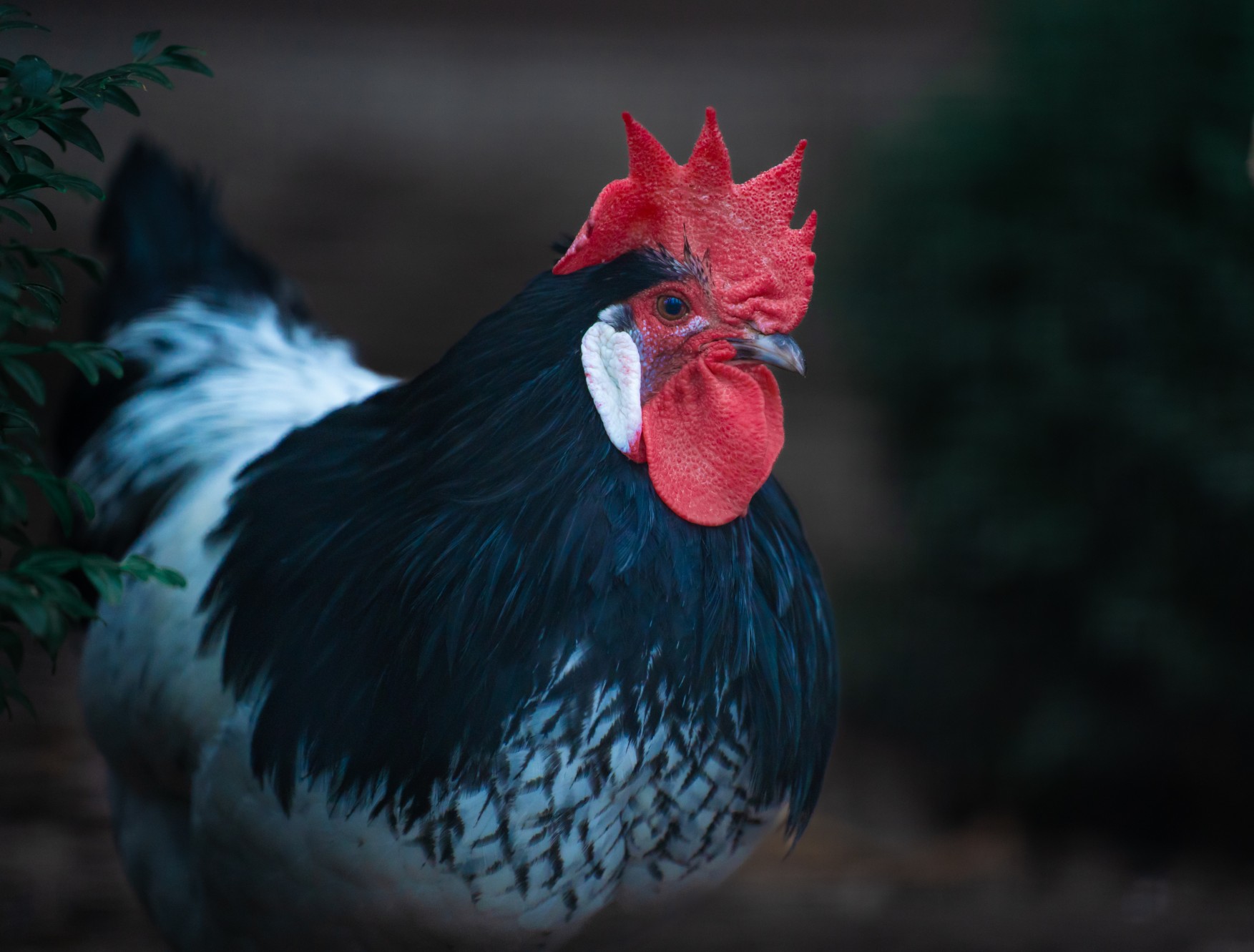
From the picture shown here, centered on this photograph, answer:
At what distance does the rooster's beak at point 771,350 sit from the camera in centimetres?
175

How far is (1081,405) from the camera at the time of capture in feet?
11.2

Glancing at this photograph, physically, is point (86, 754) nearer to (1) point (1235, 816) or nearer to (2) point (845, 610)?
(2) point (845, 610)

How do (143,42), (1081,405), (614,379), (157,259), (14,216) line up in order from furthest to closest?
(1081,405) → (157,259) → (614,379) → (143,42) → (14,216)

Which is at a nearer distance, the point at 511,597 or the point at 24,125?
the point at 24,125

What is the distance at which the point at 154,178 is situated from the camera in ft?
10.3

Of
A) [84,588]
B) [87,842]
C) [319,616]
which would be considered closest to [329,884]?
[319,616]

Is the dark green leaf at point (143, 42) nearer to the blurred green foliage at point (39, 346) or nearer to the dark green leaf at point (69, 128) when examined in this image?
the blurred green foliage at point (39, 346)

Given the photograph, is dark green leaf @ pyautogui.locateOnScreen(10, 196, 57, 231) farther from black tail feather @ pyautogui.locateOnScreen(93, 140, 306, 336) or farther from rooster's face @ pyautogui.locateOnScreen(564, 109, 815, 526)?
black tail feather @ pyautogui.locateOnScreen(93, 140, 306, 336)

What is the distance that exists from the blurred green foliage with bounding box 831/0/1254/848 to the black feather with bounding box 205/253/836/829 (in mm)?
1772

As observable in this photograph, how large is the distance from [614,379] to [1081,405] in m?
2.11

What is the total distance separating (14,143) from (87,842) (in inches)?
111

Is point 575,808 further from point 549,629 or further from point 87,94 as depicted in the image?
point 87,94

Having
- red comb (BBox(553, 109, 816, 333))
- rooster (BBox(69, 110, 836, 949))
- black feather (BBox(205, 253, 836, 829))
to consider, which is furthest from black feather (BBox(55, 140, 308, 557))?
red comb (BBox(553, 109, 816, 333))

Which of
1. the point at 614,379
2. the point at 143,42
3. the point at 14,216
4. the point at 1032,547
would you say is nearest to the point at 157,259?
the point at 143,42
